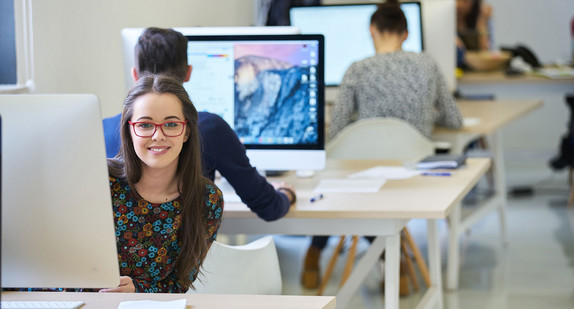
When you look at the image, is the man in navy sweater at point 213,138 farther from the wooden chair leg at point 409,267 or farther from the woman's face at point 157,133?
the wooden chair leg at point 409,267

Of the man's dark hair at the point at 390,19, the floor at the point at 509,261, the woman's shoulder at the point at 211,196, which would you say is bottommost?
the floor at the point at 509,261

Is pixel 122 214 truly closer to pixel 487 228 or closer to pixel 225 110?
pixel 225 110

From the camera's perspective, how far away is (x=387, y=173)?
9.19 ft

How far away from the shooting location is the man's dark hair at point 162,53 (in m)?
2.21

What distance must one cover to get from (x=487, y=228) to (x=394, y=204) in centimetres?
260

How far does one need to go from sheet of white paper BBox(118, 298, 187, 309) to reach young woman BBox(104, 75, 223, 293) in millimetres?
267

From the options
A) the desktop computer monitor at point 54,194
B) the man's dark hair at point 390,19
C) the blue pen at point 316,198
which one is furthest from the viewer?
the man's dark hair at point 390,19

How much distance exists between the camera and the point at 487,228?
15.7ft

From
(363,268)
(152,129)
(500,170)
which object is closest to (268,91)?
(363,268)

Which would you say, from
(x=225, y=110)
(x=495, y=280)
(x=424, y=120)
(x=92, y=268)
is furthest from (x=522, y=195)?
(x=92, y=268)

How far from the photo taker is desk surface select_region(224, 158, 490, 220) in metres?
2.29

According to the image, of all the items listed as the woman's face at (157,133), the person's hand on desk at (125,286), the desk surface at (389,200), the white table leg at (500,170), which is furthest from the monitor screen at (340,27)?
the person's hand on desk at (125,286)

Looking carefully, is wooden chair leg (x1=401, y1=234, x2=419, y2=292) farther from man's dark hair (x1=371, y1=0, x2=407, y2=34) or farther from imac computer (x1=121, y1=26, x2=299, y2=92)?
imac computer (x1=121, y1=26, x2=299, y2=92)

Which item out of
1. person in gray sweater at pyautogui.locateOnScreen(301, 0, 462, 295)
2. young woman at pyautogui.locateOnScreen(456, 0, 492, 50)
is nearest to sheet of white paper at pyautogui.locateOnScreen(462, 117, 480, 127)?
person in gray sweater at pyautogui.locateOnScreen(301, 0, 462, 295)
